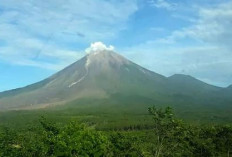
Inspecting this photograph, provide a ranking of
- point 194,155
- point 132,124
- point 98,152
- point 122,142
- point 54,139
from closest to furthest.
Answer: point 54,139
point 98,152
point 122,142
point 194,155
point 132,124

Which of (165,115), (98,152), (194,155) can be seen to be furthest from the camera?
(194,155)

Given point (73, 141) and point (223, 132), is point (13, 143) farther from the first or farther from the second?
point (223, 132)

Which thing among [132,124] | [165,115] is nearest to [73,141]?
[165,115]

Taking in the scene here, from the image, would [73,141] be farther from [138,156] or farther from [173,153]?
[173,153]

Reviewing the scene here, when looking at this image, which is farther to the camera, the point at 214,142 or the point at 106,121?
the point at 106,121

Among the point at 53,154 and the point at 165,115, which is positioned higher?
the point at 165,115

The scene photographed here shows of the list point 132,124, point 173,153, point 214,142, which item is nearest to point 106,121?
point 132,124
